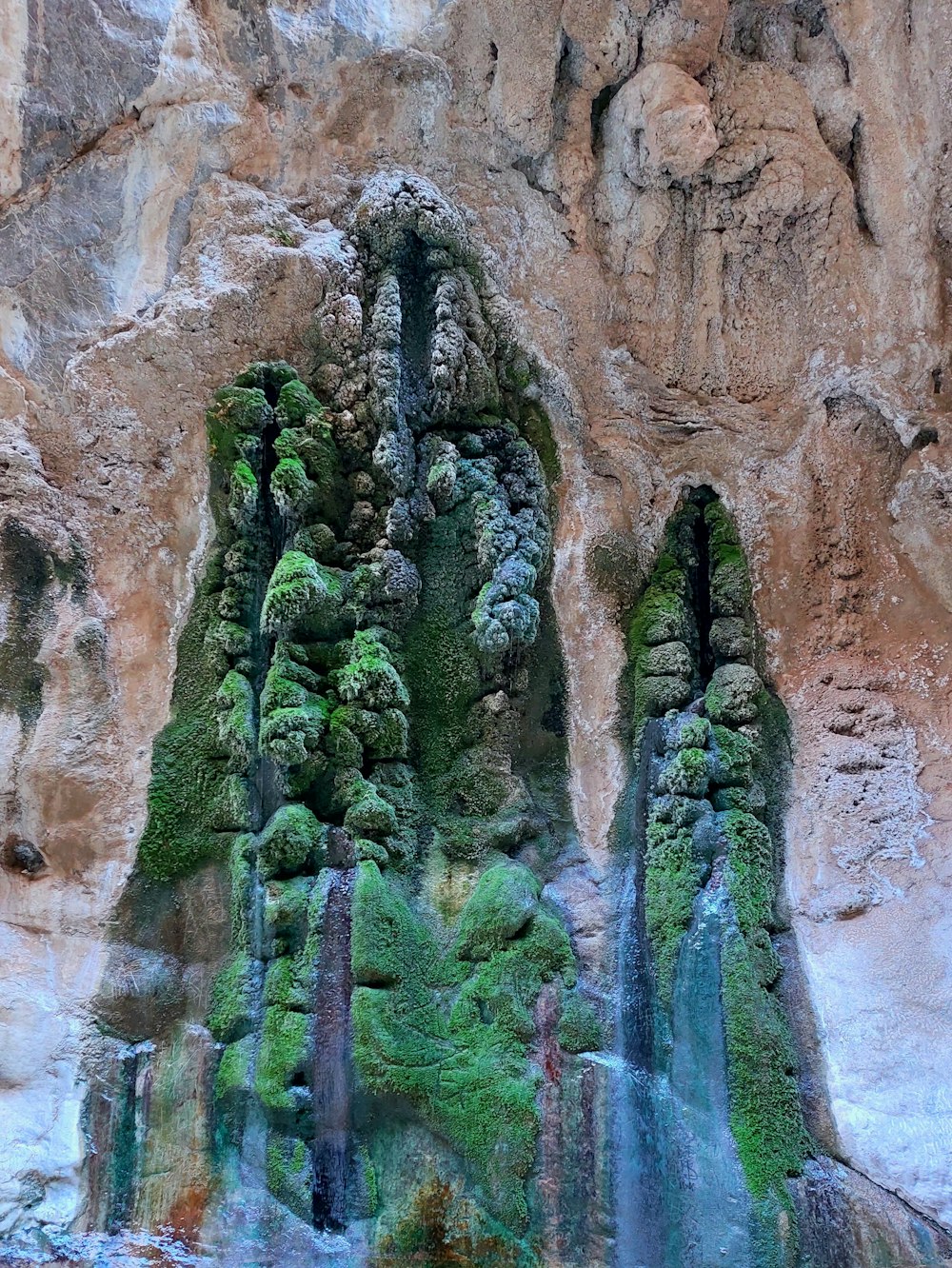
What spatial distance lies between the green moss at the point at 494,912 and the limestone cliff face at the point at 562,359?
8.6 inches

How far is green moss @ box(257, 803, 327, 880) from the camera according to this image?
5812mm

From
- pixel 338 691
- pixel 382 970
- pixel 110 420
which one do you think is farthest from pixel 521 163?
pixel 382 970

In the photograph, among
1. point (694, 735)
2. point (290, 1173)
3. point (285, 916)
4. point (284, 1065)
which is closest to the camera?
point (290, 1173)

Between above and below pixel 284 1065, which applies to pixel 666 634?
above

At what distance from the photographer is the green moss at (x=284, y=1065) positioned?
5430 millimetres

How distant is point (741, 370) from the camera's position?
7137mm

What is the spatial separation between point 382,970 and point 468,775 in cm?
Answer: 124

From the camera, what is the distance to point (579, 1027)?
5.81m

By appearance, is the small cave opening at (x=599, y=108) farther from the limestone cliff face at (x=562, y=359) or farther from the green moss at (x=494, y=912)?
the green moss at (x=494, y=912)

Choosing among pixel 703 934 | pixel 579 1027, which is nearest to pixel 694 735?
pixel 703 934

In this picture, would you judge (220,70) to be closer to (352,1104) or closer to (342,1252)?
(352,1104)

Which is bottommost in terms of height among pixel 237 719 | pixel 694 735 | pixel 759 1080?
pixel 759 1080

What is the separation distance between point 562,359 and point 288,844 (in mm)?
3589

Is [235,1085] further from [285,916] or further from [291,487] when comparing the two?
[291,487]
